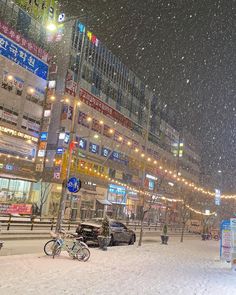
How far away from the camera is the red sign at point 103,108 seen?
52434 millimetres

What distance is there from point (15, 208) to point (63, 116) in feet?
54.8

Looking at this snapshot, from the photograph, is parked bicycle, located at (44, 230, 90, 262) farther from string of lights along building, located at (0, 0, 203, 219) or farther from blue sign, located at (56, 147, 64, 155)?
blue sign, located at (56, 147, 64, 155)

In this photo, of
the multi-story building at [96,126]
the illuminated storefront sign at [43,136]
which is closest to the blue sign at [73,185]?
the multi-story building at [96,126]

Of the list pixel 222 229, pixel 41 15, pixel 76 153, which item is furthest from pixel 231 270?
pixel 41 15

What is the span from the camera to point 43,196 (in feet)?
149

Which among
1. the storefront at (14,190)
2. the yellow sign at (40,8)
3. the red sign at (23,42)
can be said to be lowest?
the storefront at (14,190)

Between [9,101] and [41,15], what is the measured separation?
14147 mm

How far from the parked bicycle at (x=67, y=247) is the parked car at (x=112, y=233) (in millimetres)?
6427

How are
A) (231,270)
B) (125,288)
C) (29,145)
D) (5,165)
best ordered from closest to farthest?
(125,288) < (231,270) < (5,165) < (29,145)

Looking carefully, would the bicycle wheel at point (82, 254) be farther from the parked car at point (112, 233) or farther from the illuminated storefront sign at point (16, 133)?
the illuminated storefront sign at point (16, 133)

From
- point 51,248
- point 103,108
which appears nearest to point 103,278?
point 51,248

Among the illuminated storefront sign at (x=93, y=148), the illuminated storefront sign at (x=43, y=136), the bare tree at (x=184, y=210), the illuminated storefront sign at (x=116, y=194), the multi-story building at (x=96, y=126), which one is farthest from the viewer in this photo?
the illuminated storefront sign at (x=116, y=194)

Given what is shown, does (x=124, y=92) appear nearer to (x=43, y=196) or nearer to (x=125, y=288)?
(x=43, y=196)

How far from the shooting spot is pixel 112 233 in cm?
2145
